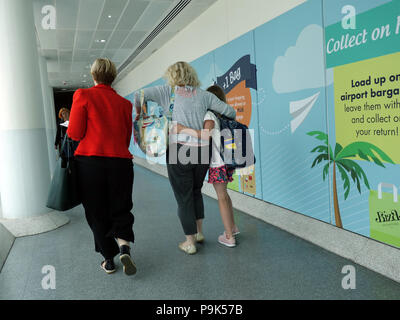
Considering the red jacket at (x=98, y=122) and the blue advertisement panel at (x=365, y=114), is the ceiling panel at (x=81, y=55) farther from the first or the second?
the blue advertisement panel at (x=365, y=114)

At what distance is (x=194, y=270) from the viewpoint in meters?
2.55

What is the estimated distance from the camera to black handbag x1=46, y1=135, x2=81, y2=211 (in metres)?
2.36

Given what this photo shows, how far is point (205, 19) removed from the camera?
17.8 feet

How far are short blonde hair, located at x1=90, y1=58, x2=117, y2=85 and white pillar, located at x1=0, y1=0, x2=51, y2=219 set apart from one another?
5.89 ft

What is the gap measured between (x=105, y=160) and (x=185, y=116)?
0.69 m

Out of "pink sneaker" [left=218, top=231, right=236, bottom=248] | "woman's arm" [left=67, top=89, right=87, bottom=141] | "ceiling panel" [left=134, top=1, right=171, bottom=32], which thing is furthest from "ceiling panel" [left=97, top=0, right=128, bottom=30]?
"pink sneaker" [left=218, top=231, right=236, bottom=248]

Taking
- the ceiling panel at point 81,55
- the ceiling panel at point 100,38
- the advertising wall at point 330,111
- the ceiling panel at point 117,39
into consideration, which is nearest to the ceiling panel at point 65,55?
the ceiling panel at point 81,55

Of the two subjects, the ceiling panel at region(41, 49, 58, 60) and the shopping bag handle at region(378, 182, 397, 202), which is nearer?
the shopping bag handle at region(378, 182, 397, 202)

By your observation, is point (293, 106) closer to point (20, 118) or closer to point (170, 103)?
point (170, 103)

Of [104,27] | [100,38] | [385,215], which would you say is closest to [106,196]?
[385,215]

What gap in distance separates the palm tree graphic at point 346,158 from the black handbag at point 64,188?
1958 millimetres

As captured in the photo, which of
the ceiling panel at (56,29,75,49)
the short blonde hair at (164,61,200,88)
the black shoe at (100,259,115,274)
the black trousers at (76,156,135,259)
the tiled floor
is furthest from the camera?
the ceiling panel at (56,29,75,49)

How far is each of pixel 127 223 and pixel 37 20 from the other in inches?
197

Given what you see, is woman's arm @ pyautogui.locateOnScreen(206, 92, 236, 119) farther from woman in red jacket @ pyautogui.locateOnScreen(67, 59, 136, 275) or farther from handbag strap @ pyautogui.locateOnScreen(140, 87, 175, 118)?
woman in red jacket @ pyautogui.locateOnScreen(67, 59, 136, 275)
